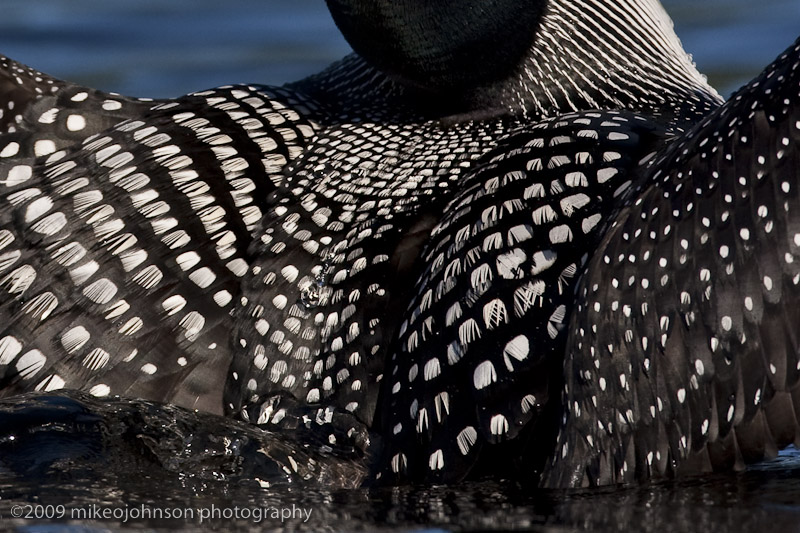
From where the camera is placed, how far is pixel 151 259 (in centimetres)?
396

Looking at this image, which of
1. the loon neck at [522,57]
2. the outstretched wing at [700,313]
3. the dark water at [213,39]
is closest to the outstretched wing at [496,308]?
the outstretched wing at [700,313]

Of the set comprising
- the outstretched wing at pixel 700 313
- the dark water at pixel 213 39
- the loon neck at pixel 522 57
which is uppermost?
the dark water at pixel 213 39

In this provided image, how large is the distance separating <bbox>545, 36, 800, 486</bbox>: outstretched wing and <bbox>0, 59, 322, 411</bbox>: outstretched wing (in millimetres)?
1051

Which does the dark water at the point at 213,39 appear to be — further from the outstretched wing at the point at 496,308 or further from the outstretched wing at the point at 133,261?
the outstretched wing at the point at 496,308

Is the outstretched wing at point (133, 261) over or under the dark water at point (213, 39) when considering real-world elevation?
under

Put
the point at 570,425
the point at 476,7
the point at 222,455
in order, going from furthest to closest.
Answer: the point at 476,7, the point at 222,455, the point at 570,425

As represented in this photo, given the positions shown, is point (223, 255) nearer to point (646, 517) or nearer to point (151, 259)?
point (151, 259)

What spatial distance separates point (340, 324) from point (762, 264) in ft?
3.74

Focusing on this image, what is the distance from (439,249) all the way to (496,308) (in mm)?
269

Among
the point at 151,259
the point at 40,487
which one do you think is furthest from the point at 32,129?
the point at 40,487

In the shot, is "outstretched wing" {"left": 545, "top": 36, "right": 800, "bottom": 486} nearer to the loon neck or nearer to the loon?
the loon

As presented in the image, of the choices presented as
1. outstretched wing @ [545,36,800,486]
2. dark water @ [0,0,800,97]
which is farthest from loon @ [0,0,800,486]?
dark water @ [0,0,800,97]

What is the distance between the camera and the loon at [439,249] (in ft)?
11.3

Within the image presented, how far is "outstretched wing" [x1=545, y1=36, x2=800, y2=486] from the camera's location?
11.0ft
